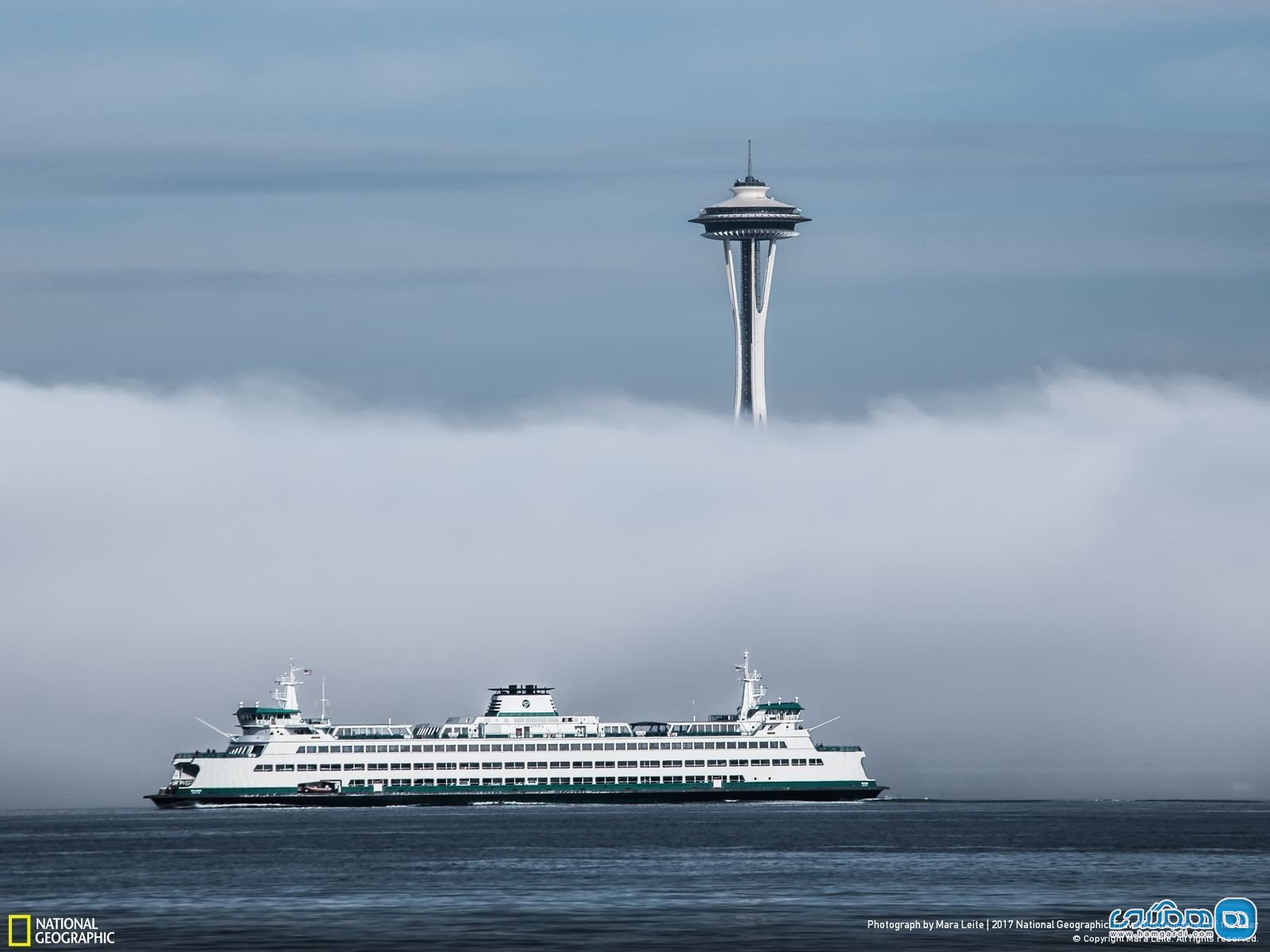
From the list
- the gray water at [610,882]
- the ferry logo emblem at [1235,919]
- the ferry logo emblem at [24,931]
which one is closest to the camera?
the ferry logo emblem at [24,931]

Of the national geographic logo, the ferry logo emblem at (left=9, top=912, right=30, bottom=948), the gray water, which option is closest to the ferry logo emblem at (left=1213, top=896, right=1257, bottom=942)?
the gray water

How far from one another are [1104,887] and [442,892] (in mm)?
28933

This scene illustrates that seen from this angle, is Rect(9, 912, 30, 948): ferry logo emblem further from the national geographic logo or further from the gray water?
the gray water

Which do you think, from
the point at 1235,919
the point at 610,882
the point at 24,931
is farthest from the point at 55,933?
the point at 1235,919

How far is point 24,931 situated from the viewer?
7819 centimetres

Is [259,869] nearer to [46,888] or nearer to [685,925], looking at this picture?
[46,888]

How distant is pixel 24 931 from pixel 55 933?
7.34ft

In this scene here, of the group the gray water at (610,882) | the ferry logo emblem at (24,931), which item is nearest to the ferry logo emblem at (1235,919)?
the gray water at (610,882)

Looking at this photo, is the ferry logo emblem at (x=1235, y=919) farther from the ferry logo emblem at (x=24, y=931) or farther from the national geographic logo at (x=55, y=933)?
the ferry logo emblem at (x=24, y=931)

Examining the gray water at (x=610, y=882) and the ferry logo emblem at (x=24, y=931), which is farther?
the gray water at (x=610, y=882)

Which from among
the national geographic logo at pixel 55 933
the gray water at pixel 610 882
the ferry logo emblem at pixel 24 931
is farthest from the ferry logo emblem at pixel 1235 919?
the ferry logo emblem at pixel 24 931

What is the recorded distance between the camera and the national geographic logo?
72.9 metres

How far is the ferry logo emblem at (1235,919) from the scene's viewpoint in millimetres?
74375

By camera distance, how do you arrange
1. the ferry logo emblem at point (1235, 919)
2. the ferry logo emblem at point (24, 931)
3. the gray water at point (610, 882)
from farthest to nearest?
1. the gray water at point (610, 882)
2. the ferry logo emblem at point (1235, 919)
3. the ferry logo emblem at point (24, 931)
